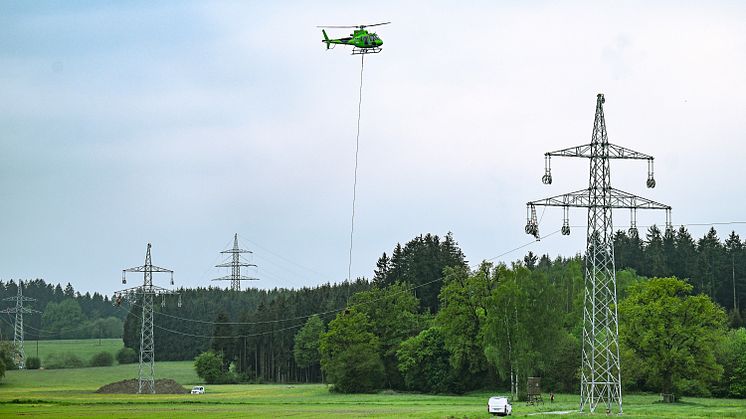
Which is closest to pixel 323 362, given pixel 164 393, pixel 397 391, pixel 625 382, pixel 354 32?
pixel 397 391

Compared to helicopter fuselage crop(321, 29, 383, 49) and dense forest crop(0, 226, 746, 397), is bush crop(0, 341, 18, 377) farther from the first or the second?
helicopter fuselage crop(321, 29, 383, 49)

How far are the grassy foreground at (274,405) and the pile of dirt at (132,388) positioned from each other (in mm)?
8330

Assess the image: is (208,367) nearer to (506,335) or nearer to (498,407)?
(506,335)

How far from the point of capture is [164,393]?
460 ft

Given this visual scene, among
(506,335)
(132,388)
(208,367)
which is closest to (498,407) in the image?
(506,335)

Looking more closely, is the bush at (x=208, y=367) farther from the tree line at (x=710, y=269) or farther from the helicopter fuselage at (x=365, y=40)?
the helicopter fuselage at (x=365, y=40)

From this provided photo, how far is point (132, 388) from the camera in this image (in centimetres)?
13888

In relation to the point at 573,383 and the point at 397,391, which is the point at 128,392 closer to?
the point at 397,391

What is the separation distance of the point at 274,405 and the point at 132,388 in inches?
1738

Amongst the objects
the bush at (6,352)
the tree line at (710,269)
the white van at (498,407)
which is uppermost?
the tree line at (710,269)

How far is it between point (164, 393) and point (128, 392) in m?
5.22

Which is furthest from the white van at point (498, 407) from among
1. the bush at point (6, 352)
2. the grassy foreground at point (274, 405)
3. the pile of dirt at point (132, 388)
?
the bush at point (6, 352)

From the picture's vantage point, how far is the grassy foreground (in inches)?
3118

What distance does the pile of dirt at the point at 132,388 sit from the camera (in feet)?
451
